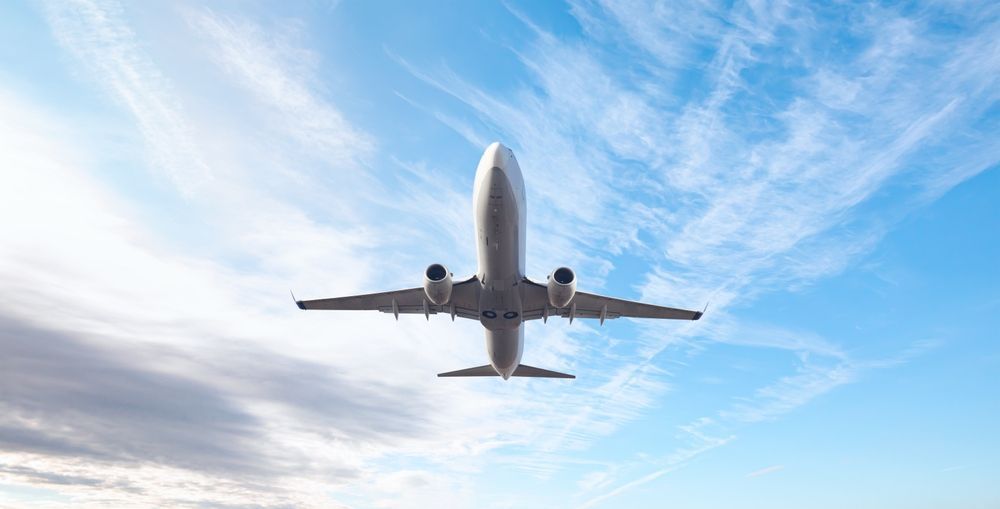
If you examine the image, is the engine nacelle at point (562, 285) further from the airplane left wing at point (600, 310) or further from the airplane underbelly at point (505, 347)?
the airplane underbelly at point (505, 347)

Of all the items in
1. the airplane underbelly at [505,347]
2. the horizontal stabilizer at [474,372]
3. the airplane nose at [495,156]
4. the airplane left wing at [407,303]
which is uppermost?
the airplane nose at [495,156]

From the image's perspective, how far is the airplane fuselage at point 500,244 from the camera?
25266mm

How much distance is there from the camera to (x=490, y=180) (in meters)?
24.9

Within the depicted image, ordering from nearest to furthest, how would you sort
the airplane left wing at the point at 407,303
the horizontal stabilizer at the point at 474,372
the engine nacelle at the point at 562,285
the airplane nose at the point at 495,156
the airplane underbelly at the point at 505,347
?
the airplane nose at the point at 495,156 → the engine nacelle at the point at 562,285 → the airplane left wing at the point at 407,303 → the airplane underbelly at the point at 505,347 → the horizontal stabilizer at the point at 474,372

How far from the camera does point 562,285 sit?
28859 millimetres

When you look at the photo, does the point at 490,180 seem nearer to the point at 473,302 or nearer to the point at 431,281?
the point at 431,281

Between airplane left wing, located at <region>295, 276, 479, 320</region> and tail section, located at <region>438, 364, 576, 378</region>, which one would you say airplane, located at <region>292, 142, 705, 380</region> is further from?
tail section, located at <region>438, 364, 576, 378</region>

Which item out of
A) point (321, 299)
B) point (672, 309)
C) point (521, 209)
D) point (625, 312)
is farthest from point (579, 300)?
point (321, 299)

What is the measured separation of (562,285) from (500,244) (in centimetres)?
383

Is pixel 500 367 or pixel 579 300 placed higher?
pixel 579 300

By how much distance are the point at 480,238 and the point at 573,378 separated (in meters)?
20.5

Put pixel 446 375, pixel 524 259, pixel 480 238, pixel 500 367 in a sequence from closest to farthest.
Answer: pixel 480 238, pixel 524 259, pixel 500 367, pixel 446 375

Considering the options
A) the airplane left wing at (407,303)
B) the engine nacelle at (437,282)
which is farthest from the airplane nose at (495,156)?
the airplane left wing at (407,303)

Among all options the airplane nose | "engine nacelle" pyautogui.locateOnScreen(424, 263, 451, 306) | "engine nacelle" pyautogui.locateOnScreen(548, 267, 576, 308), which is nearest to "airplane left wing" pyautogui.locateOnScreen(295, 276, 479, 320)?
"engine nacelle" pyautogui.locateOnScreen(424, 263, 451, 306)
